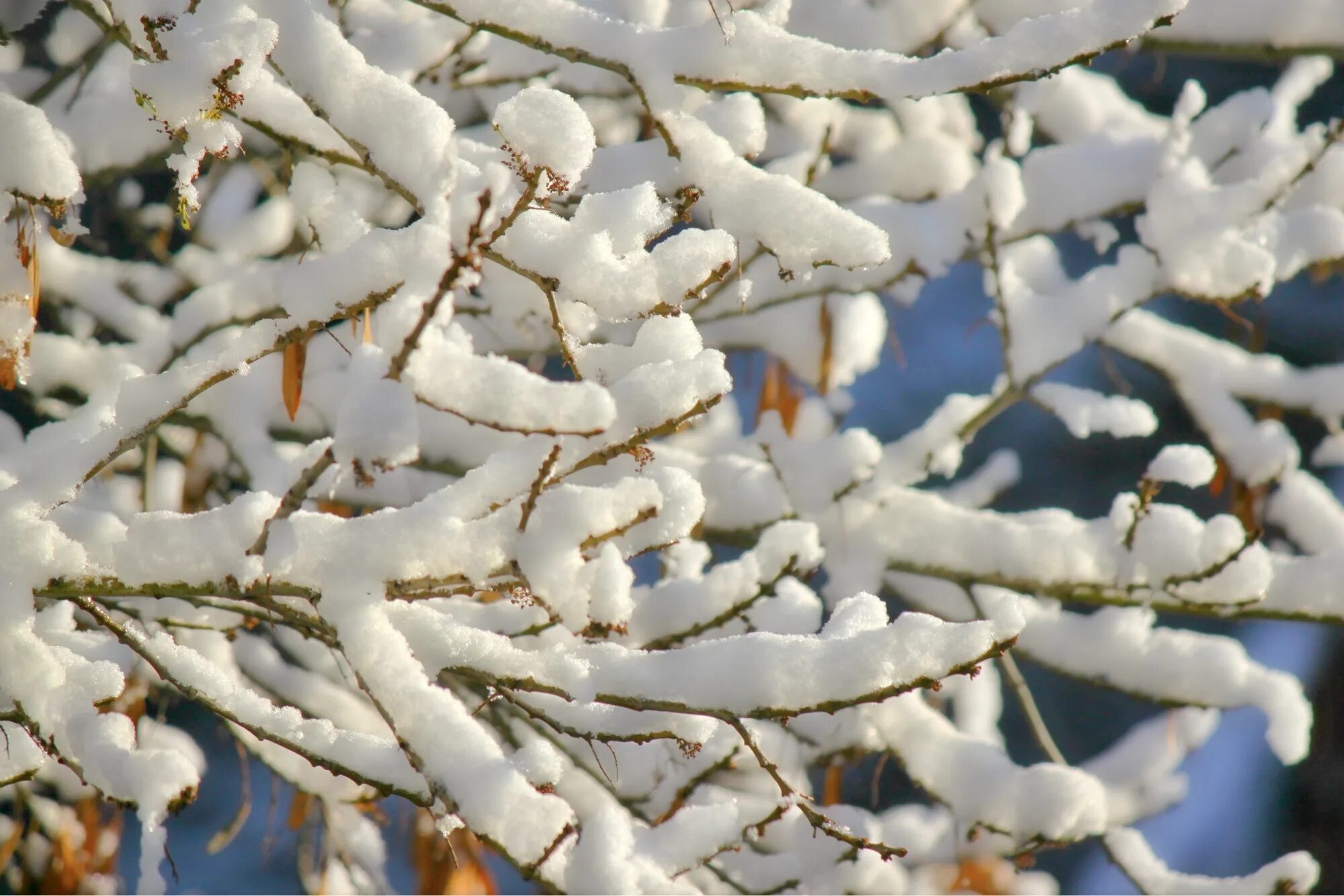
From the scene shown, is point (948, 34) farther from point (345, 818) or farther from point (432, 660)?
point (345, 818)

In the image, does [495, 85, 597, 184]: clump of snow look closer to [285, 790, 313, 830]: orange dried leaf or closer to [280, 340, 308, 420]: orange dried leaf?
[280, 340, 308, 420]: orange dried leaf

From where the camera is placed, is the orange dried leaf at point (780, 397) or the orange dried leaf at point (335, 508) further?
the orange dried leaf at point (780, 397)

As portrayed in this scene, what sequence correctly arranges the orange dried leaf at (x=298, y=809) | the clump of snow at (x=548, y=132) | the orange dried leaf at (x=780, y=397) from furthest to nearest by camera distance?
the orange dried leaf at (x=780, y=397) → the orange dried leaf at (x=298, y=809) → the clump of snow at (x=548, y=132)

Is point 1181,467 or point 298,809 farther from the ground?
point 1181,467

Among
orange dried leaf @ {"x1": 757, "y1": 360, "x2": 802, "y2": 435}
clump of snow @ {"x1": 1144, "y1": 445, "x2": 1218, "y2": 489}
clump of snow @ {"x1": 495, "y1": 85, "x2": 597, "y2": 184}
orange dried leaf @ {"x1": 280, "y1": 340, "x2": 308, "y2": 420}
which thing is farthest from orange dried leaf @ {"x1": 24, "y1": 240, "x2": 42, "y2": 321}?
clump of snow @ {"x1": 1144, "y1": 445, "x2": 1218, "y2": 489}

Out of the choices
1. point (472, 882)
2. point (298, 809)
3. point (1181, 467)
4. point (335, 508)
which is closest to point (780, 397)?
point (1181, 467)

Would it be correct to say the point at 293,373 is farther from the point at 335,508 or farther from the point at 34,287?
the point at 335,508

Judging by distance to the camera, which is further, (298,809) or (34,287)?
(298,809)

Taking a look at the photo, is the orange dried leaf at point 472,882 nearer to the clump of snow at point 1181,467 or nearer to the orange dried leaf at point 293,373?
the orange dried leaf at point 293,373

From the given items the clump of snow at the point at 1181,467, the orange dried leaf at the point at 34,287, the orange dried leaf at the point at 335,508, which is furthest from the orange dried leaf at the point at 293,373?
the clump of snow at the point at 1181,467

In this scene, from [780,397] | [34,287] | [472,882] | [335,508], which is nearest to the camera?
[34,287]

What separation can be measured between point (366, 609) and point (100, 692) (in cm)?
41

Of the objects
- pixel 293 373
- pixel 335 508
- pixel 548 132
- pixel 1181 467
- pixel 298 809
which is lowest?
pixel 298 809

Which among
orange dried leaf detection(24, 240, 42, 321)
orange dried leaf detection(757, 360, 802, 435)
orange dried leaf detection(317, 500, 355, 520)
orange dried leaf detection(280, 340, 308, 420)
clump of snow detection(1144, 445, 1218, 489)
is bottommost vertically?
orange dried leaf detection(317, 500, 355, 520)
